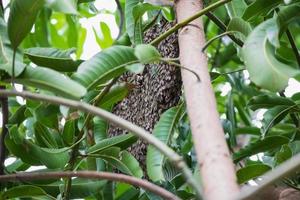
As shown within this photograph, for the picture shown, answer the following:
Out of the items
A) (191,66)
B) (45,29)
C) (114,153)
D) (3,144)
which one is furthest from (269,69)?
(45,29)

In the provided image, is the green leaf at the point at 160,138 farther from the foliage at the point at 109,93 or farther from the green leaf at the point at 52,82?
the green leaf at the point at 52,82

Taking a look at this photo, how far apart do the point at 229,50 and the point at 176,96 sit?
55 centimetres

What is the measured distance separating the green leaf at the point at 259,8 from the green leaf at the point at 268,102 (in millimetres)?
204

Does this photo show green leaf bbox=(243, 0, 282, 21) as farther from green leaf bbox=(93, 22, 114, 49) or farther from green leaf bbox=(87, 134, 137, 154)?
green leaf bbox=(93, 22, 114, 49)

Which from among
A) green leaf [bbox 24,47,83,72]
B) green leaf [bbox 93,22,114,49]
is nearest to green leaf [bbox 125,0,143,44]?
green leaf [bbox 24,47,83,72]

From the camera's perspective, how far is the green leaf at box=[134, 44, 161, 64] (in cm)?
64

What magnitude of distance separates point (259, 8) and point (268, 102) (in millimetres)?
232

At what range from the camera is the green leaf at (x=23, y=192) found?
2.64 feet

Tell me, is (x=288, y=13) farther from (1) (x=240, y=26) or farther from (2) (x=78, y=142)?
(2) (x=78, y=142)

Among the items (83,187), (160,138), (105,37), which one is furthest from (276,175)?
(105,37)

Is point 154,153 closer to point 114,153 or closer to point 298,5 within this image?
point 114,153

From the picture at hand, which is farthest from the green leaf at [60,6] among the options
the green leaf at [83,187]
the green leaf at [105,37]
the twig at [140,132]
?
the green leaf at [105,37]

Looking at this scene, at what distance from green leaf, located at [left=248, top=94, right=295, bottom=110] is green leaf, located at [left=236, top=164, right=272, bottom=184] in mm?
175

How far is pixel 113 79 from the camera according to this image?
0.74 meters
